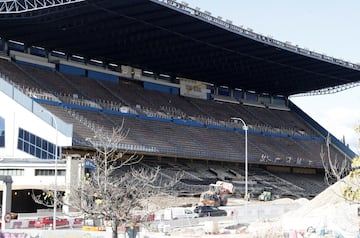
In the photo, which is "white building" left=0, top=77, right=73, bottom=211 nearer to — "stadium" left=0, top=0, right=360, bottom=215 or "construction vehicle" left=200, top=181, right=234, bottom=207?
"stadium" left=0, top=0, right=360, bottom=215

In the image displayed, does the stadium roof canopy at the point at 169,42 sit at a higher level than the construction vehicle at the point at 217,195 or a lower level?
higher

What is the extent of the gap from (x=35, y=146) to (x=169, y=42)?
22.5 m

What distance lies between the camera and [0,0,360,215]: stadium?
54469 mm

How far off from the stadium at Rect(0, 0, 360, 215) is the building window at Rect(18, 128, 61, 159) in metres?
0.09

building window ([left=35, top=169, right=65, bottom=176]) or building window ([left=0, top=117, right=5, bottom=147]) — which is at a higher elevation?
building window ([left=0, top=117, right=5, bottom=147])

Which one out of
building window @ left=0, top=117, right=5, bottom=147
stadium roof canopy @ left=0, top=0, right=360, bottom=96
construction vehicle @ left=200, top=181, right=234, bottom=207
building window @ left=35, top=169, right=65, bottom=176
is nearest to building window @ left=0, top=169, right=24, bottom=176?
building window @ left=35, top=169, right=65, bottom=176

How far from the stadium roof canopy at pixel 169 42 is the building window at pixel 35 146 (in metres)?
10.8

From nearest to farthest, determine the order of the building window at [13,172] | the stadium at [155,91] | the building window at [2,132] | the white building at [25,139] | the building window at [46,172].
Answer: the building window at [46,172]
the white building at [25,139]
the building window at [13,172]
the stadium at [155,91]
the building window at [2,132]

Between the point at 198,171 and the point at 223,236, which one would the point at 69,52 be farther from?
the point at 223,236

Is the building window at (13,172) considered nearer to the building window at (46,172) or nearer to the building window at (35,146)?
the building window at (46,172)

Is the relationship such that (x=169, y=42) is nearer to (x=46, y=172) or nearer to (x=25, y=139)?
(x=25, y=139)

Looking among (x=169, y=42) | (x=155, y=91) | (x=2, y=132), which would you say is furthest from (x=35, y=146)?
(x=155, y=91)

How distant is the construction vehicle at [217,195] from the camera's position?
53750 millimetres

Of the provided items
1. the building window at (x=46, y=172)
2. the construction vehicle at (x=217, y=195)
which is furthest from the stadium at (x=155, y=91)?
the construction vehicle at (x=217, y=195)
